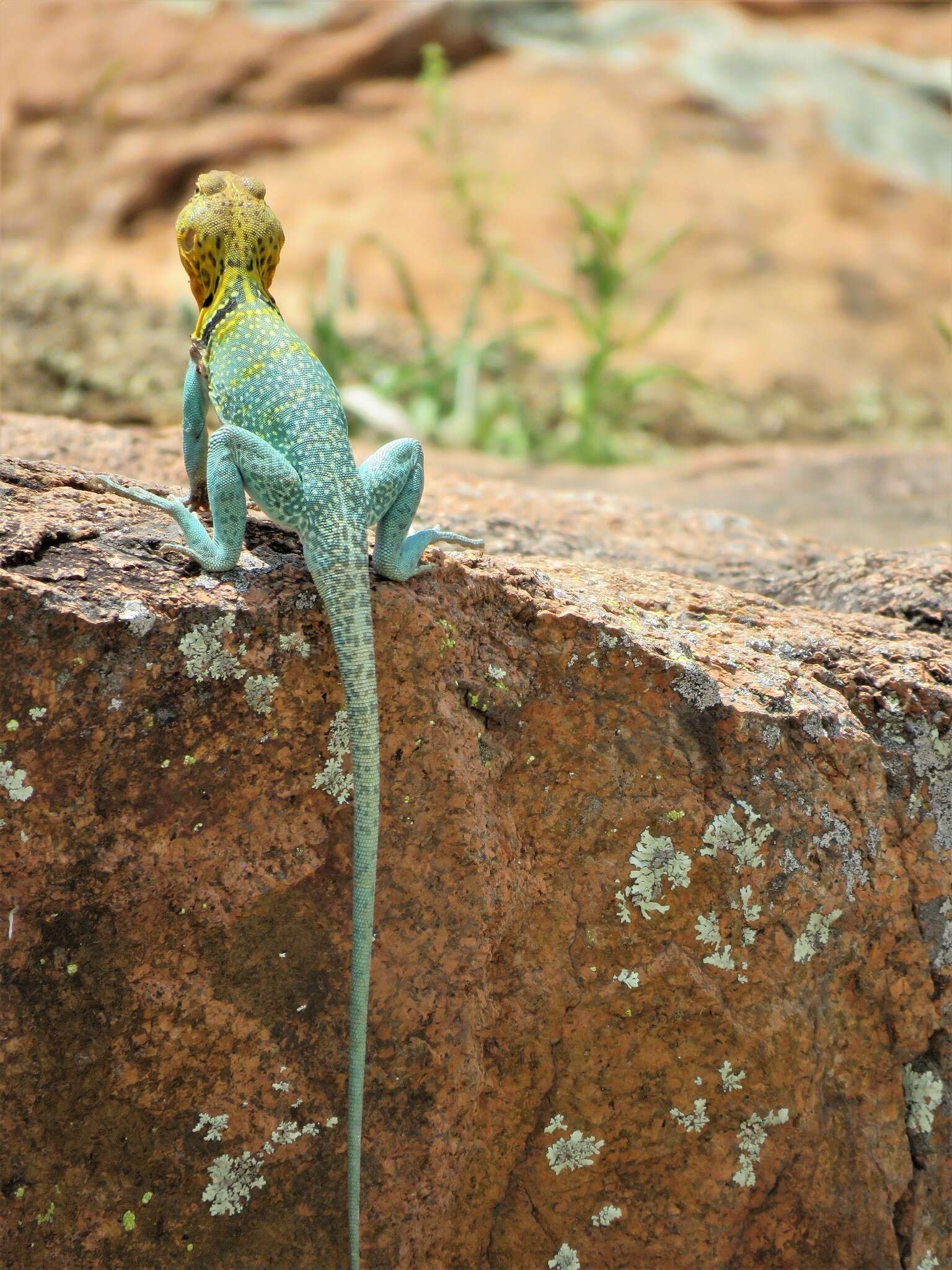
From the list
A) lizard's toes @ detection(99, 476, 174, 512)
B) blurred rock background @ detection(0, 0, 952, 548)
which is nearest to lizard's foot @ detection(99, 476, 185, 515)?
lizard's toes @ detection(99, 476, 174, 512)

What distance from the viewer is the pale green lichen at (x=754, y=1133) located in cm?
256

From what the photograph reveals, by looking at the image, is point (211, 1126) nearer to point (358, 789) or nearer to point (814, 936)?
point (358, 789)

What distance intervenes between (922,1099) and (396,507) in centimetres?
180

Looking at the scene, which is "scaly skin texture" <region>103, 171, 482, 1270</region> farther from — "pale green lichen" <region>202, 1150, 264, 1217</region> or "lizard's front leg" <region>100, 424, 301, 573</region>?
"pale green lichen" <region>202, 1150, 264, 1217</region>

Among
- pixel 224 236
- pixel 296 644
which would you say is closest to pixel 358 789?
pixel 296 644

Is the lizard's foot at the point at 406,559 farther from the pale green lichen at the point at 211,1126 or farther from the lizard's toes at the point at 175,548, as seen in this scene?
the pale green lichen at the point at 211,1126

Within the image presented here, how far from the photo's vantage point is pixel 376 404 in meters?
6.78

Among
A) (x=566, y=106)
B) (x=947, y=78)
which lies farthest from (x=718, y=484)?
(x=947, y=78)

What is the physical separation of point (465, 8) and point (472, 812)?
38.7ft

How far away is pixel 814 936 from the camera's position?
2.57 metres

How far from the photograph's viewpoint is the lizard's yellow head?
2814 millimetres

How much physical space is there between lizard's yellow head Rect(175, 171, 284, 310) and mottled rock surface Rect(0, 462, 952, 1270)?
2.19ft

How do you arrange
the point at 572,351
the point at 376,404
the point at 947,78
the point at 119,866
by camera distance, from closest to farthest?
the point at 119,866, the point at 376,404, the point at 572,351, the point at 947,78

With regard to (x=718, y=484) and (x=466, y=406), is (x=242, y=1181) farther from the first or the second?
(x=466, y=406)
